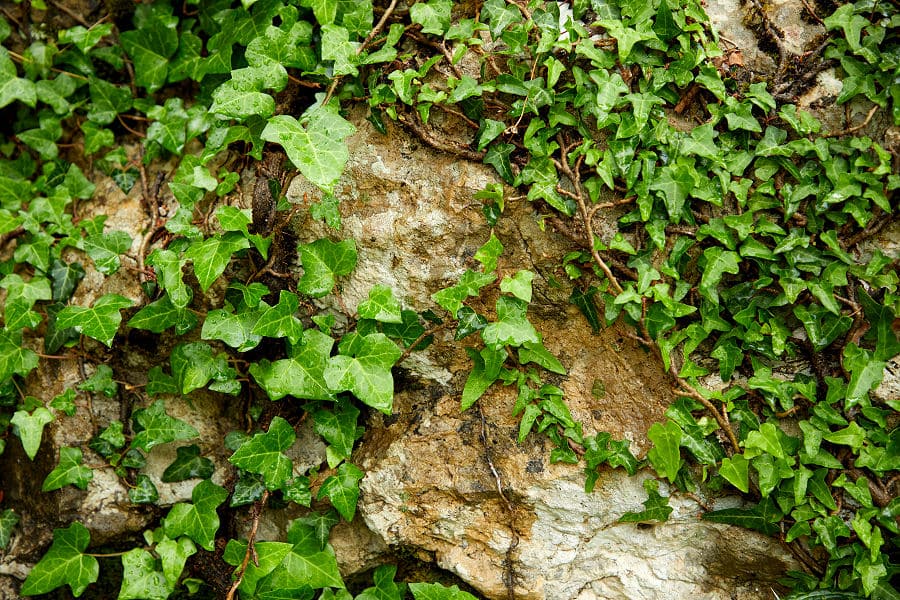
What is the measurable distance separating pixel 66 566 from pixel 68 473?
1.12 ft

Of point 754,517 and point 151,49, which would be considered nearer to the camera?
point 754,517

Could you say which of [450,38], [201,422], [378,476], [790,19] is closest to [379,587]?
[378,476]

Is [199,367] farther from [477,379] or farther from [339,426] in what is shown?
[477,379]

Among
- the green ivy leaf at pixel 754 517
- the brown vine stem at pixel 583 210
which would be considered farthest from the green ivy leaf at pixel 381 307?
the green ivy leaf at pixel 754 517

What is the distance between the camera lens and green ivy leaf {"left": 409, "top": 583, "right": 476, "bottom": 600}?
2064 mm

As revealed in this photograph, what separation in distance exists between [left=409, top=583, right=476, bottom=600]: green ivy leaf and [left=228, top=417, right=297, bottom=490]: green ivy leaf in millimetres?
597

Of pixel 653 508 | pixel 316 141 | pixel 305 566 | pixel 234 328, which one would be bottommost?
pixel 305 566

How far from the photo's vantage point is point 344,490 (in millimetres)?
2117

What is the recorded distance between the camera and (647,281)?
1967 mm

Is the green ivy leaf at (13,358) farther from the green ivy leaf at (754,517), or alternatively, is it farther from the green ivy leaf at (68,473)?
the green ivy leaf at (754,517)

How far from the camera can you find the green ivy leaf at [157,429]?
233 cm

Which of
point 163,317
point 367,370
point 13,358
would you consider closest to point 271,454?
point 367,370

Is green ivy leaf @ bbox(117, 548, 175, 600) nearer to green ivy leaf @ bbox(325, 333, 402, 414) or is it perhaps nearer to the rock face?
the rock face

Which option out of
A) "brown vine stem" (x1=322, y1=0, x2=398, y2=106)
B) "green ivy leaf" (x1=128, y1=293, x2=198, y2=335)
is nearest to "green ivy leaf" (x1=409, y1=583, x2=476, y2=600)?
"green ivy leaf" (x1=128, y1=293, x2=198, y2=335)
